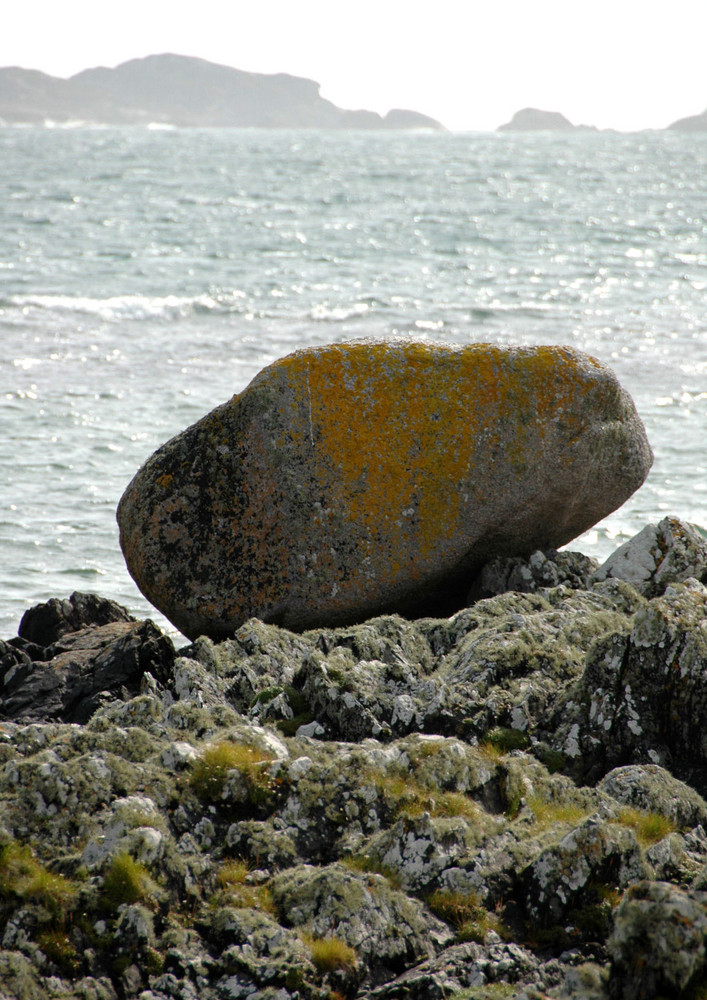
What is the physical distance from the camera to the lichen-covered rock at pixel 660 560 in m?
7.96

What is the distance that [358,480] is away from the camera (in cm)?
816

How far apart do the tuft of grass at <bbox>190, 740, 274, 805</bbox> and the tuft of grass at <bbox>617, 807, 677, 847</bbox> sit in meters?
1.66

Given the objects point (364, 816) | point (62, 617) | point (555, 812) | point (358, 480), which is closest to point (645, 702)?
point (555, 812)

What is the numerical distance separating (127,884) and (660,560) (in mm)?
5575

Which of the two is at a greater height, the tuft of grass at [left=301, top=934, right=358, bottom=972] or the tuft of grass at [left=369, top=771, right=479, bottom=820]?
the tuft of grass at [left=369, top=771, right=479, bottom=820]

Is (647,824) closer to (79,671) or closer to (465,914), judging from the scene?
(465,914)

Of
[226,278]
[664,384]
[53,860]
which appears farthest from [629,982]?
[226,278]

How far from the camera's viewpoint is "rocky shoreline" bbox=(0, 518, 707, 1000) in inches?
139

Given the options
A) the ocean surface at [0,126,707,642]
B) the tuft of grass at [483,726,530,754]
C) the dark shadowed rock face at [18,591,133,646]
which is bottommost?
the dark shadowed rock face at [18,591,133,646]

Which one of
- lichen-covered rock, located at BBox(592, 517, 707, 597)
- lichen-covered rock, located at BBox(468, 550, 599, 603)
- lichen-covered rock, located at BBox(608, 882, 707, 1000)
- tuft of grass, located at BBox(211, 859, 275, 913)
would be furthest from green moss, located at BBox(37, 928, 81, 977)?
lichen-covered rock, located at BBox(592, 517, 707, 597)

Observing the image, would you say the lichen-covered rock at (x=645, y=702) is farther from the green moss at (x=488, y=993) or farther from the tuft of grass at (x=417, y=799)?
the green moss at (x=488, y=993)

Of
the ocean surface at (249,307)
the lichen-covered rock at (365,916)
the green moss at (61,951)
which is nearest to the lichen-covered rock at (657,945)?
the lichen-covered rock at (365,916)

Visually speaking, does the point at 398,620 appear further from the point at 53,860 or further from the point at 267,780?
the point at 53,860

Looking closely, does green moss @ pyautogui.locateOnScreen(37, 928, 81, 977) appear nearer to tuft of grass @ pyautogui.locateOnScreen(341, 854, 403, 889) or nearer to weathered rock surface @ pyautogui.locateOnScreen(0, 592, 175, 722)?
tuft of grass @ pyautogui.locateOnScreen(341, 854, 403, 889)
